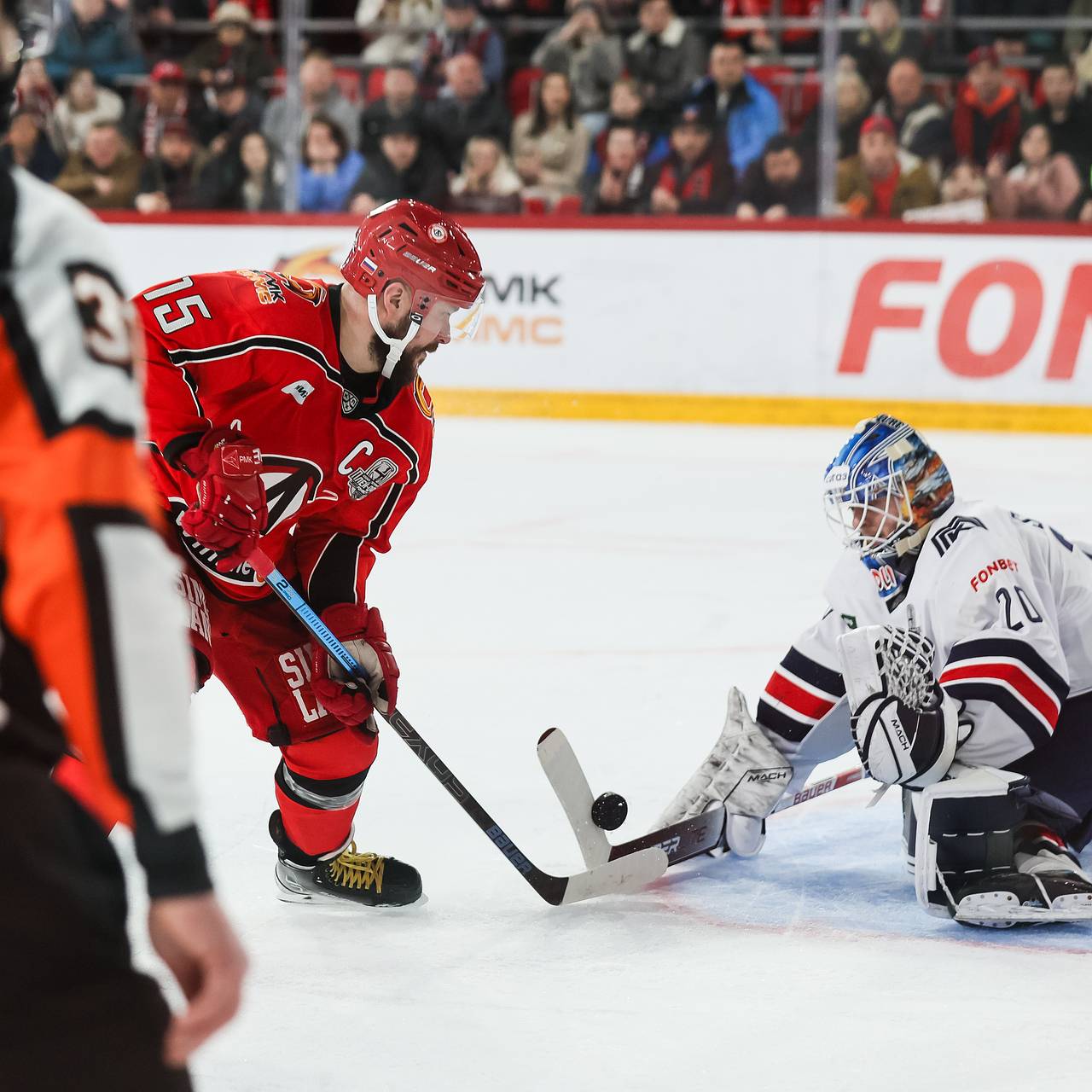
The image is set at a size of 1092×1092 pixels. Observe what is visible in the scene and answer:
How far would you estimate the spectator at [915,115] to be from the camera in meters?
7.72

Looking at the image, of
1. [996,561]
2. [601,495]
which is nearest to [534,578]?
[601,495]

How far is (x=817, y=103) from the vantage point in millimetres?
7754

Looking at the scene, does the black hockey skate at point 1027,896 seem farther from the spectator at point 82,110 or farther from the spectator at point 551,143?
the spectator at point 82,110

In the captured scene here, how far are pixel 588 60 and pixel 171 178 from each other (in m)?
2.09

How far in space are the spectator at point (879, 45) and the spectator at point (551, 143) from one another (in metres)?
1.32

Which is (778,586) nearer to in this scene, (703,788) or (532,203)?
(703,788)

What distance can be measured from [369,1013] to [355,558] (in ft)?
2.54

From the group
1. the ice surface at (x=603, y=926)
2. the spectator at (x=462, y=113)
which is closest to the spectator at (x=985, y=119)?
the spectator at (x=462, y=113)

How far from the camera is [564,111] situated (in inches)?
325

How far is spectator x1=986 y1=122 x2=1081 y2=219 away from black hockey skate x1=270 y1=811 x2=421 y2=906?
5683 millimetres

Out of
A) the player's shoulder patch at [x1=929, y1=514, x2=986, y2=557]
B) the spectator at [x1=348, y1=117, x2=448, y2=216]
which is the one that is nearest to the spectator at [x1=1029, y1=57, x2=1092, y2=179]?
the spectator at [x1=348, y1=117, x2=448, y2=216]

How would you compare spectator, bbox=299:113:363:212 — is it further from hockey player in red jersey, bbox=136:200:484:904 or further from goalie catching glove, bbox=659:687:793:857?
goalie catching glove, bbox=659:687:793:857

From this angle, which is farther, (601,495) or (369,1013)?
(601,495)

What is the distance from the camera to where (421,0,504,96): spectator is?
8391 mm
